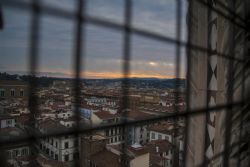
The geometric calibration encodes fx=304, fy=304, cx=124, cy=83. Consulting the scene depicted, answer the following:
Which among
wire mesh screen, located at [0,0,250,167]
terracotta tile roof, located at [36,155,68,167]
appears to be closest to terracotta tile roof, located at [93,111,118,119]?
wire mesh screen, located at [0,0,250,167]

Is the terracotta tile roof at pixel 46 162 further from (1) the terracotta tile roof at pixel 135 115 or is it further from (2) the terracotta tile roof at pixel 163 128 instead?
(2) the terracotta tile roof at pixel 163 128


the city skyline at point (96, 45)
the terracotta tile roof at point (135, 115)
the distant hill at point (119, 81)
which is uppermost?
the city skyline at point (96, 45)

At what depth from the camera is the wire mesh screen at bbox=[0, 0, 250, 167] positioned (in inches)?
20.2

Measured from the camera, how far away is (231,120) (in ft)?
5.17

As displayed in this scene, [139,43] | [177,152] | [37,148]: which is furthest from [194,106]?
[37,148]

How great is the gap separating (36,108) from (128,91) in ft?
0.94

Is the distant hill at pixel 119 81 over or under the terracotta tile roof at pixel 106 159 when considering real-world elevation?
over

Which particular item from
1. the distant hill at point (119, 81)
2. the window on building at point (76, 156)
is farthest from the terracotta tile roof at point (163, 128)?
the window on building at point (76, 156)

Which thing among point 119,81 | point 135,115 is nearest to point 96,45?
point 119,81

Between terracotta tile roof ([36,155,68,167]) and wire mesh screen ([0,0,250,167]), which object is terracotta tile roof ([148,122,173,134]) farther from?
terracotta tile roof ([36,155,68,167])

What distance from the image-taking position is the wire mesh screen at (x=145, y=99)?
1.68ft

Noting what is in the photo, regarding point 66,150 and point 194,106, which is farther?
point 194,106

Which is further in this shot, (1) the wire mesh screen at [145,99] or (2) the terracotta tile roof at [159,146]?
(2) the terracotta tile roof at [159,146]

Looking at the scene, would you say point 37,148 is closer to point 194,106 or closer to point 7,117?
point 7,117
